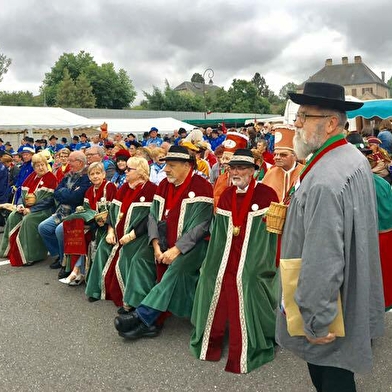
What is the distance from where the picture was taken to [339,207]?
5.65ft

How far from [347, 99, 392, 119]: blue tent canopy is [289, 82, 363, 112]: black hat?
1084 centimetres

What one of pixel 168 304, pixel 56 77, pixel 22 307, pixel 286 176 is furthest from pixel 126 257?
pixel 56 77

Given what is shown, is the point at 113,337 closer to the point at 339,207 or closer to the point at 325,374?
the point at 325,374

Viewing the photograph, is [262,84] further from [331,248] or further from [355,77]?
[331,248]

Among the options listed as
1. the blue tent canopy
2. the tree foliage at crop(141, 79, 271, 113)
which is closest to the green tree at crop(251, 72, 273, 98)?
the tree foliage at crop(141, 79, 271, 113)

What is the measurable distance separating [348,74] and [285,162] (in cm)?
9022

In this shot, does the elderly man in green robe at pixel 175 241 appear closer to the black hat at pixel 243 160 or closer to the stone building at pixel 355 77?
the black hat at pixel 243 160

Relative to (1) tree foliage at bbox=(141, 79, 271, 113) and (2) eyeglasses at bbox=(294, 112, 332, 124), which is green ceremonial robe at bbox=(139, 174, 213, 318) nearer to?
(2) eyeglasses at bbox=(294, 112, 332, 124)

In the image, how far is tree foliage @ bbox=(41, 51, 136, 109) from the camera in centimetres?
6216

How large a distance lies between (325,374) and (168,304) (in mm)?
1964

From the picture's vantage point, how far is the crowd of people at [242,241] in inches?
69.9

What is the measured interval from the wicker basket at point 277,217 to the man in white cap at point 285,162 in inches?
92.7

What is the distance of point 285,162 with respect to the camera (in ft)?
14.7

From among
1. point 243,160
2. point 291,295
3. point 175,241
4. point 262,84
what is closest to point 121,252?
point 175,241
